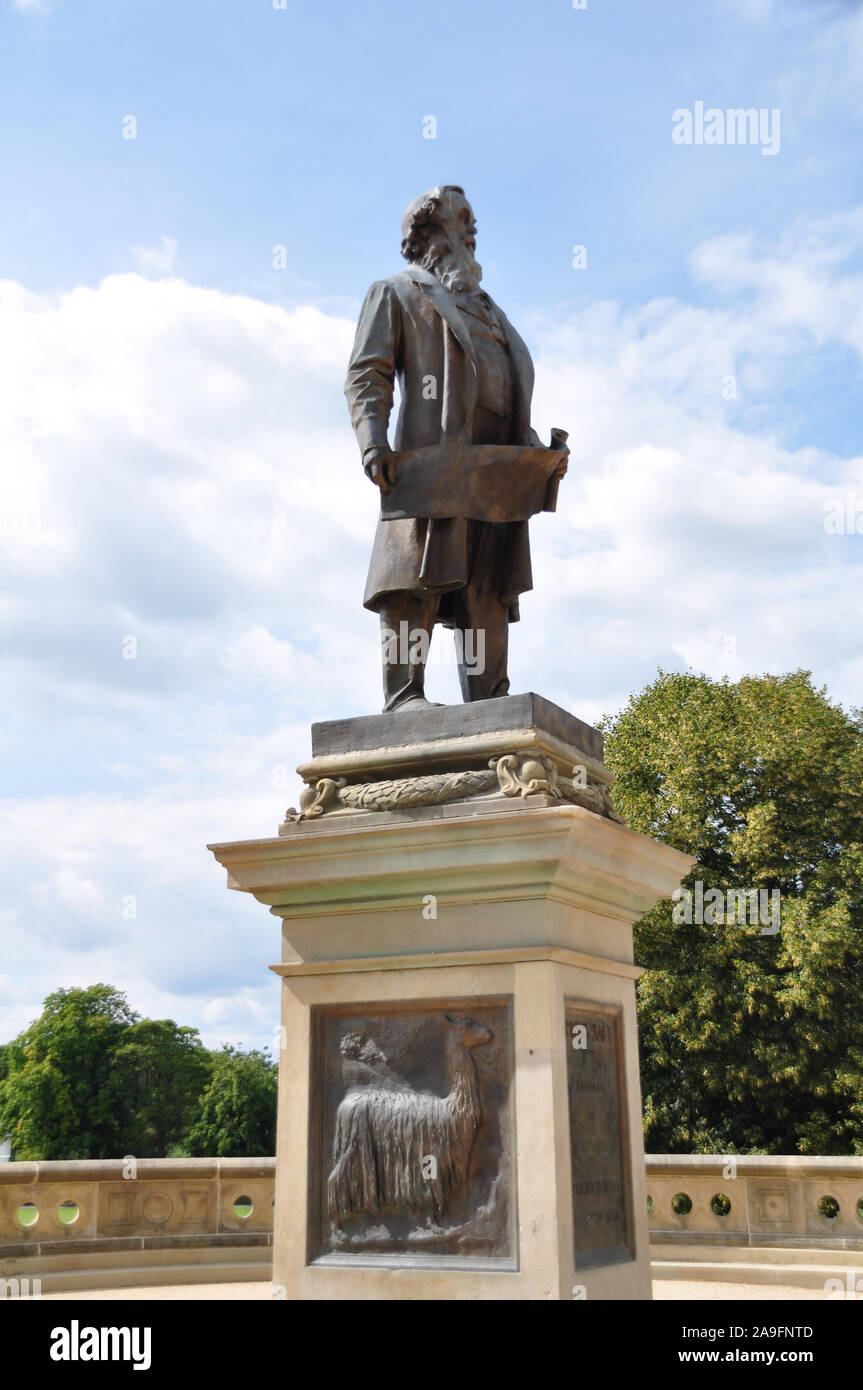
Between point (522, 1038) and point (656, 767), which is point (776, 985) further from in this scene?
point (522, 1038)

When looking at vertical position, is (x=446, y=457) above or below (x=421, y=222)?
below

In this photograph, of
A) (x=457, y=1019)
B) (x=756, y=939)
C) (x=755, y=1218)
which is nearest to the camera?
(x=457, y=1019)

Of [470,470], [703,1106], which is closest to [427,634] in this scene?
[470,470]

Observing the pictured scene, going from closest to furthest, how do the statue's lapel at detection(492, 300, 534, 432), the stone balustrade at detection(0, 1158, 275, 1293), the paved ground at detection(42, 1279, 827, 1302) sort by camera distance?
1. the statue's lapel at detection(492, 300, 534, 432)
2. the paved ground at detection(42, 1279, 827, 1302)
3. the stone balustrade at detection(0, 1158, 275, 1293)

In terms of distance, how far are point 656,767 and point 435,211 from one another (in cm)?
2352

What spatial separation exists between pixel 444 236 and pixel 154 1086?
47091 millimetres

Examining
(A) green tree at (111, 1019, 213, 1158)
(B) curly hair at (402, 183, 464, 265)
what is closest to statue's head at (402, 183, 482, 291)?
(B) curly hair at (402, 183, 464, 265)

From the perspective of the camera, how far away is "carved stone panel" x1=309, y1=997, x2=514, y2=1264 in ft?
16.4

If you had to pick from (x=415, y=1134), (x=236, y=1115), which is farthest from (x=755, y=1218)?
(x=236, y=1115)

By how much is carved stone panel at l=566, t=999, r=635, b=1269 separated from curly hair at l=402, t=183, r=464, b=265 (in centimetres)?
418

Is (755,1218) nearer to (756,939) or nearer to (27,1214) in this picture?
(27,1214)

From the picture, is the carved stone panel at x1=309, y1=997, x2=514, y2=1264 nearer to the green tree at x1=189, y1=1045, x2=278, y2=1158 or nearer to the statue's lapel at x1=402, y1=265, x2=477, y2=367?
the statue's lapel at x1=402, y1=265, x2=477, y2=367

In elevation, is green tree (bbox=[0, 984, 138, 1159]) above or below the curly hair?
below

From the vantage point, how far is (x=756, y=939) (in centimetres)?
2623
